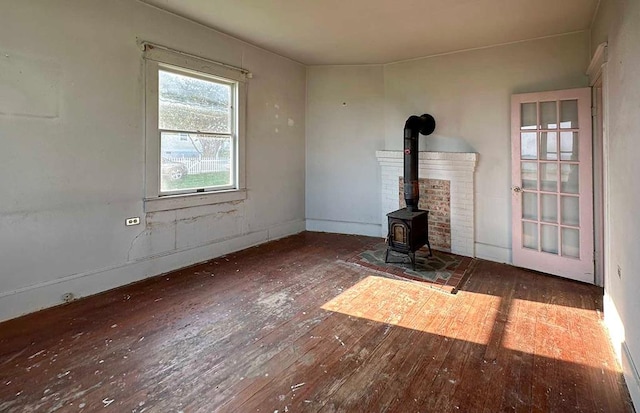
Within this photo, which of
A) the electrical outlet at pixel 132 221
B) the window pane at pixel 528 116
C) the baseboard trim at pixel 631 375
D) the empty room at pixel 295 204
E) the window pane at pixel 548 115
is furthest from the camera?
the window pane at pixel 528 116

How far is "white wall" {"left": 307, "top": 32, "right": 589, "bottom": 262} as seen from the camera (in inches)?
175

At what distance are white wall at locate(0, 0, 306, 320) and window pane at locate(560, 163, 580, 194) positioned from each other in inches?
174

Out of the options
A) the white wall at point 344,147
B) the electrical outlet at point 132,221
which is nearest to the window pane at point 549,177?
the white wall at point 344,147

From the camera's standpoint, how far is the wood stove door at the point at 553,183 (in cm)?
396

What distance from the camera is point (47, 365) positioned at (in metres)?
2.38

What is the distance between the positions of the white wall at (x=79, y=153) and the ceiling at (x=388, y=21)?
1.79ft

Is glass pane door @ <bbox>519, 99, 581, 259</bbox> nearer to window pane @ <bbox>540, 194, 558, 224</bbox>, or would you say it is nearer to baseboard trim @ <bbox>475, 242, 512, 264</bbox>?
window pane @ <bbox>540, 194, 558, 224</bbox>

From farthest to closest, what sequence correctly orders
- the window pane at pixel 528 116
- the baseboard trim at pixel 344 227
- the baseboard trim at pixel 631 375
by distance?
the baseboard trim at pixel 344 227, the window pane at pixel 528 116, the baseboard trim at pixel 631 375

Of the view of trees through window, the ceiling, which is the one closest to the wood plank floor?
the view of trees through window

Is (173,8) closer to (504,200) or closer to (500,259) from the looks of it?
(504,200)

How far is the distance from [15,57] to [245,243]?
3.31 metres

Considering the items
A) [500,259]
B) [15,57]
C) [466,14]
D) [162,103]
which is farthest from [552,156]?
[15,57]

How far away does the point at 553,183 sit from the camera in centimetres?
423

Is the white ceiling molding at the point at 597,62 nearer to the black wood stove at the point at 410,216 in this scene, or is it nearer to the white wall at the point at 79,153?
the black wood stove at the point at 410,216
